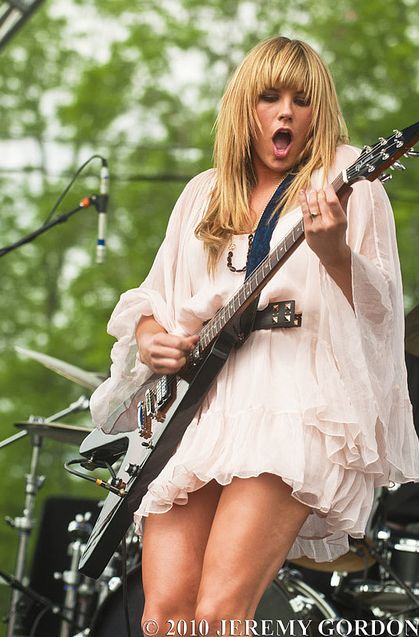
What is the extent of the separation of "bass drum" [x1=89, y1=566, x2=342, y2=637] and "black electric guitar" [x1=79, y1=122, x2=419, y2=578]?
1142 millimetres

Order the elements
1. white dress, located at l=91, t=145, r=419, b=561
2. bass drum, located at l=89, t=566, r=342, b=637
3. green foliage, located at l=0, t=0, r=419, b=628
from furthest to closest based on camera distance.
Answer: green foliage, located at l=0, t=0, r=419, b=628 < bass drum, located at l=89, t=566, r=342, b=637 < white dress, located at l=91, t=145, r=419, b=561

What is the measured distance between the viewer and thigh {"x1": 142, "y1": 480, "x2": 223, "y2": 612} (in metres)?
2.60

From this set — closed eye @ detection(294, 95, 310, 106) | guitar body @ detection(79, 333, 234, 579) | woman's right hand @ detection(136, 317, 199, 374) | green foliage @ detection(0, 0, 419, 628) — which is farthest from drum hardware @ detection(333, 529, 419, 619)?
green foliage @ detection(0, 0, 419, 628)

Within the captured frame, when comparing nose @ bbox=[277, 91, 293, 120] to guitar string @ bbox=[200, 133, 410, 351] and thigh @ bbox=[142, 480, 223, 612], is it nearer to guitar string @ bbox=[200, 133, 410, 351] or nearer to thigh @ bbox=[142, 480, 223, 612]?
guitar string @ bbox=[200, 133, 410, 351]

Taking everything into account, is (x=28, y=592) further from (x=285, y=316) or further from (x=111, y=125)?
(x=111, y=125)

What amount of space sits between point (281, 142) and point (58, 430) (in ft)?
6.85

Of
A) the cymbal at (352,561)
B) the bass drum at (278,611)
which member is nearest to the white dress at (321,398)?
the bass drum at (278,611)

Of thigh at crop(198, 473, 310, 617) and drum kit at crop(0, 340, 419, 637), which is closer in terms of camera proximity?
thigh at crop(198, 473, 310, 617)

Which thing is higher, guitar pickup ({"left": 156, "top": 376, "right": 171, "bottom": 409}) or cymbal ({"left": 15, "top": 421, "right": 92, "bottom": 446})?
guitar pickup ({"left": 156, "top": 376, "right": 171, "bottom": 409})

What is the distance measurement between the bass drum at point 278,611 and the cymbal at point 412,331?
105 cm

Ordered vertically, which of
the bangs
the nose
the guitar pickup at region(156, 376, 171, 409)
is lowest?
the guitar pickup at region(156, 376, 171, 409)

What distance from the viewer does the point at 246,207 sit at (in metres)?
2.99

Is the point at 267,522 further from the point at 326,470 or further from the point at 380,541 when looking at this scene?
the point at 380,541

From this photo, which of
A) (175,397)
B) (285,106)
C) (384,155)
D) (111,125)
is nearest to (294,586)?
(175,397)
